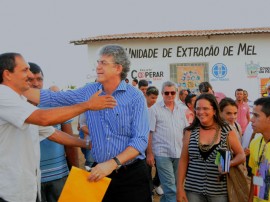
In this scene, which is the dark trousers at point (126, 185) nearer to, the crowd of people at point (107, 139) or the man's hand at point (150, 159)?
the crowd of people at point (107, 139)

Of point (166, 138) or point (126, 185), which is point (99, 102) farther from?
point (166, 138)

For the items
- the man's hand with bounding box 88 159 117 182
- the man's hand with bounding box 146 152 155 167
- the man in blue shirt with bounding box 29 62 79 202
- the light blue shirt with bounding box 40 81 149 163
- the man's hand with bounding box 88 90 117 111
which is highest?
the man's hand with bounding box 88 90 117 111

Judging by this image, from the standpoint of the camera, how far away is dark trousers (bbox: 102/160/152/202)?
3.05 m

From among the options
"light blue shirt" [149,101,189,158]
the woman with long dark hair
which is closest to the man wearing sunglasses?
"light blue shirt" [149,101,189,158]

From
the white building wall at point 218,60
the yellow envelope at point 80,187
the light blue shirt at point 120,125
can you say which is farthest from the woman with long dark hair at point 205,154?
the white building wall at point 218,60

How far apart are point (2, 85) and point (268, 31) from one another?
1696cm

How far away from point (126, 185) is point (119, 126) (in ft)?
1.60

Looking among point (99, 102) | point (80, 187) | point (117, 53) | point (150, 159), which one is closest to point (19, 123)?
point (99, 102)

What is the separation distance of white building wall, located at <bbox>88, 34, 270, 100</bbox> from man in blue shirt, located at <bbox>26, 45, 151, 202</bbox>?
47.7 ft

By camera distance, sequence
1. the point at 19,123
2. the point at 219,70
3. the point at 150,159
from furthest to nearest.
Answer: the point at 219,70 < the point at 150,159 < the point at 19,123

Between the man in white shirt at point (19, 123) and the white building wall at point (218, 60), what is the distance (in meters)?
15.0

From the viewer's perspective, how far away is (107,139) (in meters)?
2.99

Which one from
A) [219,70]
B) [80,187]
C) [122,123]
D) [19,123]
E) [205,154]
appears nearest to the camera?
[19,123]

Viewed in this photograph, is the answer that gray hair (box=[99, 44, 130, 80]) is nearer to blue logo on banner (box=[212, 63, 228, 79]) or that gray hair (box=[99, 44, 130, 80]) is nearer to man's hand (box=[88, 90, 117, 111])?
man's hand (box=[88, 90, 117, 111])
